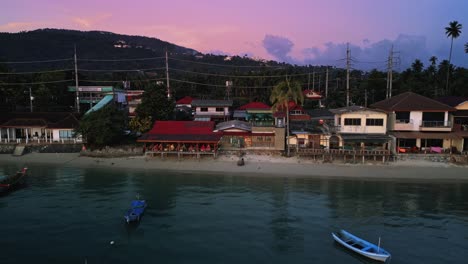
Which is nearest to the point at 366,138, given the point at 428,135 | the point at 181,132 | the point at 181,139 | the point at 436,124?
the point at 428,135

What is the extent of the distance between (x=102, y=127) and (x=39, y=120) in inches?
638

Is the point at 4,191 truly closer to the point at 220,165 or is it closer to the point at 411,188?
the point at 220,165

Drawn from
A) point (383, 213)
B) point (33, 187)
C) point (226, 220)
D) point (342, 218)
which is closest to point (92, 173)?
point (33, 187)

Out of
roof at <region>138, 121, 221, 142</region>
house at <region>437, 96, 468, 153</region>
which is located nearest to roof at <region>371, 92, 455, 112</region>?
house at <region>437, 96, 468, 153</region>

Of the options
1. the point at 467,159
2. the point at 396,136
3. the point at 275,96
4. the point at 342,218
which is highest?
the point at 275,96

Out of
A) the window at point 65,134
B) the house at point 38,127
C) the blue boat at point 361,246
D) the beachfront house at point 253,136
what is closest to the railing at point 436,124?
the beachfront house at point 253,136

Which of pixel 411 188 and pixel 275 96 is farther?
pixel 275 96

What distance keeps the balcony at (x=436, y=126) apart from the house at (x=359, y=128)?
5576 millimetres

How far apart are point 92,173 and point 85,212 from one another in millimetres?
15600

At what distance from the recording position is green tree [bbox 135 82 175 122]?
6019cm

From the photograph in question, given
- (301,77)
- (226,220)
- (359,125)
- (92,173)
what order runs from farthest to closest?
(301,77), (359,125), (92,173), (226,220)

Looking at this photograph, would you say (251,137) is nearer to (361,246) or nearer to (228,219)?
(228,219)

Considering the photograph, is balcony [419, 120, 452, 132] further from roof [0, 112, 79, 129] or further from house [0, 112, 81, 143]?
roof [0, 112, 79, 129]

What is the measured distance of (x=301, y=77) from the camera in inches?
5413
